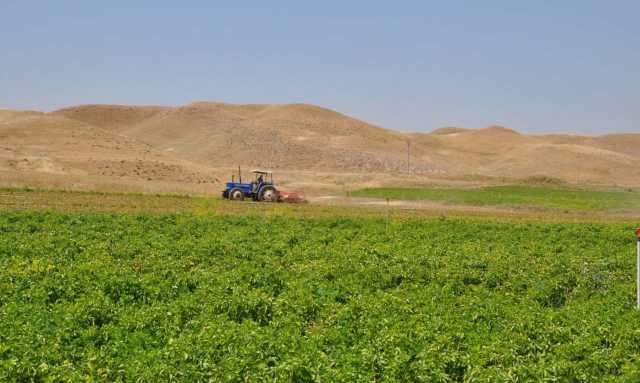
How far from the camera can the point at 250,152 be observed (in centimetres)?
10988

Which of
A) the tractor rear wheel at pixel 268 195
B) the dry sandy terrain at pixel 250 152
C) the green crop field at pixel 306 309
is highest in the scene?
the dry sandy terrain at pixel 250 152

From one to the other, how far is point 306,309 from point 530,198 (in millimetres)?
43258

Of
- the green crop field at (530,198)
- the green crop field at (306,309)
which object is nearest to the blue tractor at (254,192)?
the green crop field at (530,198)

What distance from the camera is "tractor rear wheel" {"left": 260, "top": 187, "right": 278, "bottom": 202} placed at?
40.7 metres

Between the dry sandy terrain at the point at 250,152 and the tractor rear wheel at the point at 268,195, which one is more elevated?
the dry sandy terrain at the point at 250,152

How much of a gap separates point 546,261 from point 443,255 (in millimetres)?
2808

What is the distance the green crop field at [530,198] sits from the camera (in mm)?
46406

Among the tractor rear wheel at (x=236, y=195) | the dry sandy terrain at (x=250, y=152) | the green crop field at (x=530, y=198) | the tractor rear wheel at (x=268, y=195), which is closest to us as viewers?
the tractor rear wheel at (x=268, y=195)

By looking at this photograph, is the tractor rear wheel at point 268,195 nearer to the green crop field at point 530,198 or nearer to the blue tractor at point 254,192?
the blue tractor at point 254,192

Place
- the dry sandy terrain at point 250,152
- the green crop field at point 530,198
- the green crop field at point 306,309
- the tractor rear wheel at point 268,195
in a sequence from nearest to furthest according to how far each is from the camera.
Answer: the green crop field at point 306,309 < the tractor rear wheel at point 268,195 < the green crop field at point 530,198 < the dry sandy terrain at point 250,152

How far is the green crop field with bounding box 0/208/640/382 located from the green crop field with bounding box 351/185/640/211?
27.4 meters

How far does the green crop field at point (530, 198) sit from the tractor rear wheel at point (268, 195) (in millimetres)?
13880

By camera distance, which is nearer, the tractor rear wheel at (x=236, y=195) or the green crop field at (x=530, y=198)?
the tractor rear wheel at (x=236, y=195)

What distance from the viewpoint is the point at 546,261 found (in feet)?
55.7
